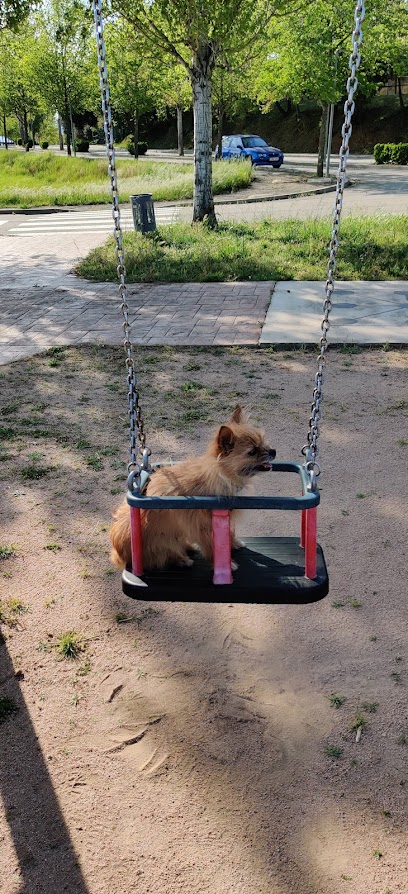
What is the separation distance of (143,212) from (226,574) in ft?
42.2

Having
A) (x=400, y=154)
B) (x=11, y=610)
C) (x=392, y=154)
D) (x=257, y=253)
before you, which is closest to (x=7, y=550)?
(x=11, y=610)

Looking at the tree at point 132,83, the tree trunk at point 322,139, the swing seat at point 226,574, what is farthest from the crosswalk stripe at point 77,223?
the tree at point 132,83

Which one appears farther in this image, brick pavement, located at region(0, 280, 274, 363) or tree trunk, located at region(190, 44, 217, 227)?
tree trunk, located at region(190, 44, 217, 227)

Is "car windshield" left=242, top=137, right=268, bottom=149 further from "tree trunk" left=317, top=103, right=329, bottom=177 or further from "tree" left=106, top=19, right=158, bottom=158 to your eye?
"tree" left=106, top=19, right=158, bottom=158

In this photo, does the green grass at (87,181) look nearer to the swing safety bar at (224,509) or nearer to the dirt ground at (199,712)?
the dirt ground at (199,712)

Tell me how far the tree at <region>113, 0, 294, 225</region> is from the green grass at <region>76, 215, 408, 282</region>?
1407 millimetres

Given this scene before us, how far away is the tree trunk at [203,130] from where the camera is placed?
A: 1417 cm

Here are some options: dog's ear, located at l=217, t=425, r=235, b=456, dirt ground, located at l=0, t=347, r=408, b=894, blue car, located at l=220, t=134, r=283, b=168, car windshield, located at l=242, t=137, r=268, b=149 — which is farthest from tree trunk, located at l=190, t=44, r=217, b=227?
car windshield, located at l=242, t=137, r=268, b=149

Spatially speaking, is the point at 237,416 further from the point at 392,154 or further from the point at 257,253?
the point at 392,154

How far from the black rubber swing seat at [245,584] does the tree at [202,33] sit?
12.1m

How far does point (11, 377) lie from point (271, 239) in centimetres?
776

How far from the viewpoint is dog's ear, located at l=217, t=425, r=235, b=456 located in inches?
118

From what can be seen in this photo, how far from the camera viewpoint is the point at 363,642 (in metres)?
3.61

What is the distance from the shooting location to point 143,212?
579 inches
